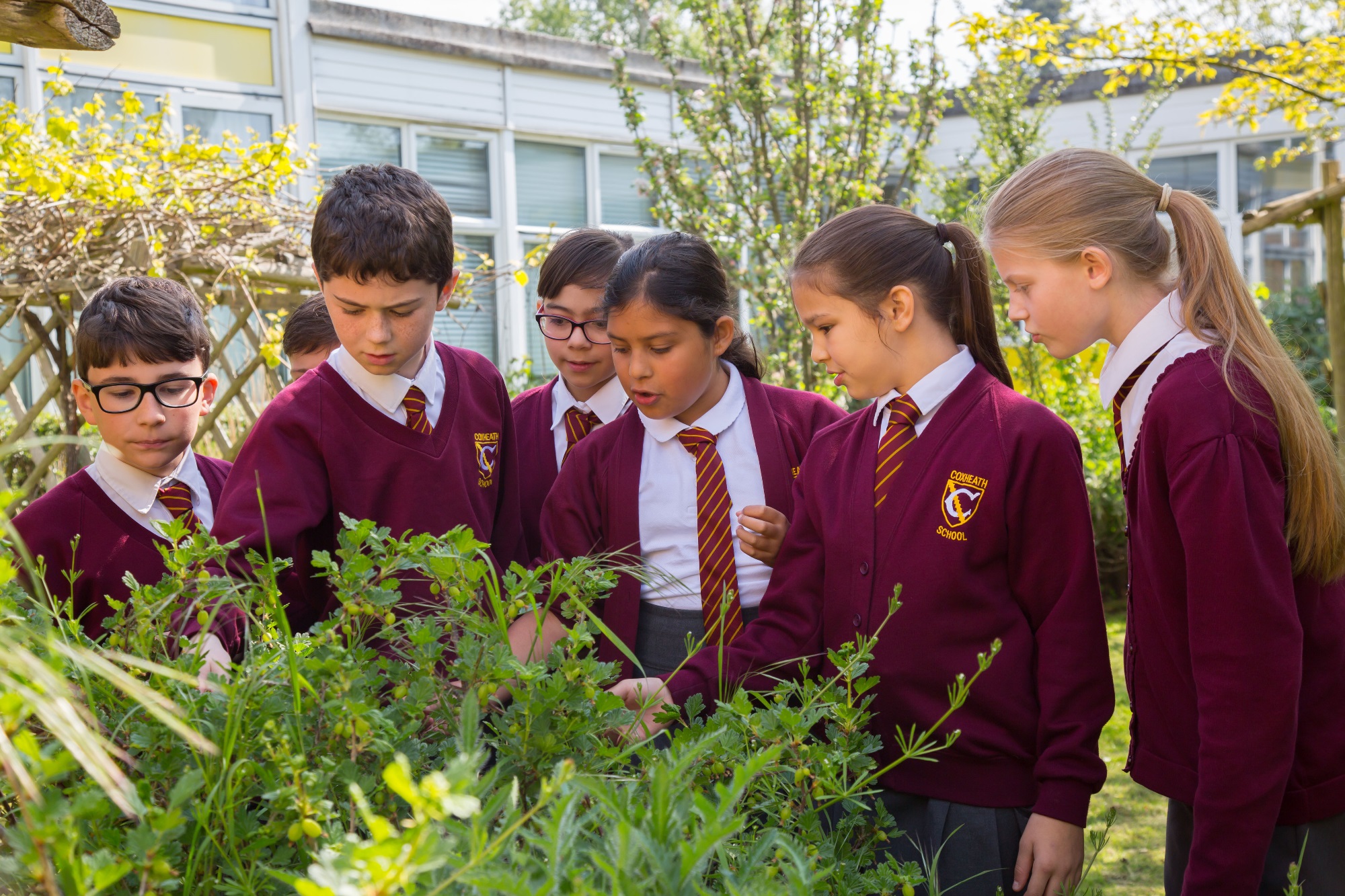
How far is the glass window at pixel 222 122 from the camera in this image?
9461mm

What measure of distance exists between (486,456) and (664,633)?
0.55m

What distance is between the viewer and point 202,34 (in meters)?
9.52

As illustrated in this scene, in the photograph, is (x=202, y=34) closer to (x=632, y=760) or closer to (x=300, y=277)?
(x=300, y=277)

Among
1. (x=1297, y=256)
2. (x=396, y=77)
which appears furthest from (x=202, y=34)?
(x=1297, y=256)

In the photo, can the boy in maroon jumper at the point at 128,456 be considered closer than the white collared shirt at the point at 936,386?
No

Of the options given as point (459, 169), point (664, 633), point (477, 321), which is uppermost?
point (459, 169)

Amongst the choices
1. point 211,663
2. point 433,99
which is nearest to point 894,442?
point 211,663

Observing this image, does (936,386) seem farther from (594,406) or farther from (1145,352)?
(594,406)

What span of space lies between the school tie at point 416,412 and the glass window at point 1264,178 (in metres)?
14.4

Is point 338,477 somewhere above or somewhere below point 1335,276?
below

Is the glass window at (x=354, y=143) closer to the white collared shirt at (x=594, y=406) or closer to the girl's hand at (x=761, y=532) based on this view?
the white collared shirt at (x=594, y=406)

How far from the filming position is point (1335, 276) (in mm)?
5500

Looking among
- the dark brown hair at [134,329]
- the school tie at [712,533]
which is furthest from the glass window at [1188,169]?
the dark brown hair at [134,329]

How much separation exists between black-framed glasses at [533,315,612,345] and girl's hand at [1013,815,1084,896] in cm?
159
